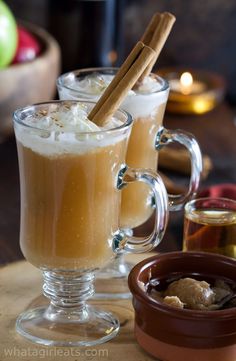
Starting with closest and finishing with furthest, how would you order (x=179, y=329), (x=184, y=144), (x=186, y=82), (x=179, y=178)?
(x=179, y=329), (x=184, y=144), (x=179, y=178), (x=186, y=82)

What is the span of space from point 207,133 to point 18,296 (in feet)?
2.57

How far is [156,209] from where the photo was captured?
0.98 m

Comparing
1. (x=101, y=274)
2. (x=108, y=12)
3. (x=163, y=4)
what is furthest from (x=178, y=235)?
(x=163, y=4)

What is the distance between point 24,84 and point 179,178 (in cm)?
35

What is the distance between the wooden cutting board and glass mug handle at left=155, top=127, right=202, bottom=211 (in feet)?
0.48

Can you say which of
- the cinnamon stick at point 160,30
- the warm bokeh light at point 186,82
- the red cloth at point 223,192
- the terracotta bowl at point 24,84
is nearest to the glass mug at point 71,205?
the cinnamon stick at point 160,30

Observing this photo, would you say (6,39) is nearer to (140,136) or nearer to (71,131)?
(140,136)

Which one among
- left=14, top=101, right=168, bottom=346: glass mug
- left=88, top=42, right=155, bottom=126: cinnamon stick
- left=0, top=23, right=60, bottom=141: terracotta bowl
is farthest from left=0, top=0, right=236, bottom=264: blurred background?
left=88, top=42, right=155, bottom=126: cinnamon stick

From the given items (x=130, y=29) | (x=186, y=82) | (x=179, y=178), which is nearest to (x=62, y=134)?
(x=179, y=178)

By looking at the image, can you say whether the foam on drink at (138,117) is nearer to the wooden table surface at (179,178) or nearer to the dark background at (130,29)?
the wooden table surface at (179,178)

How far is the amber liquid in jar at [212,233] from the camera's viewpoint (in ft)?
3.57

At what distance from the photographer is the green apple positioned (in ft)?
5.45

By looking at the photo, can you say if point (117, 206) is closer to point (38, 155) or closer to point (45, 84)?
point (38, 155)

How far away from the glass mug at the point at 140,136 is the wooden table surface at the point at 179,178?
159mm
